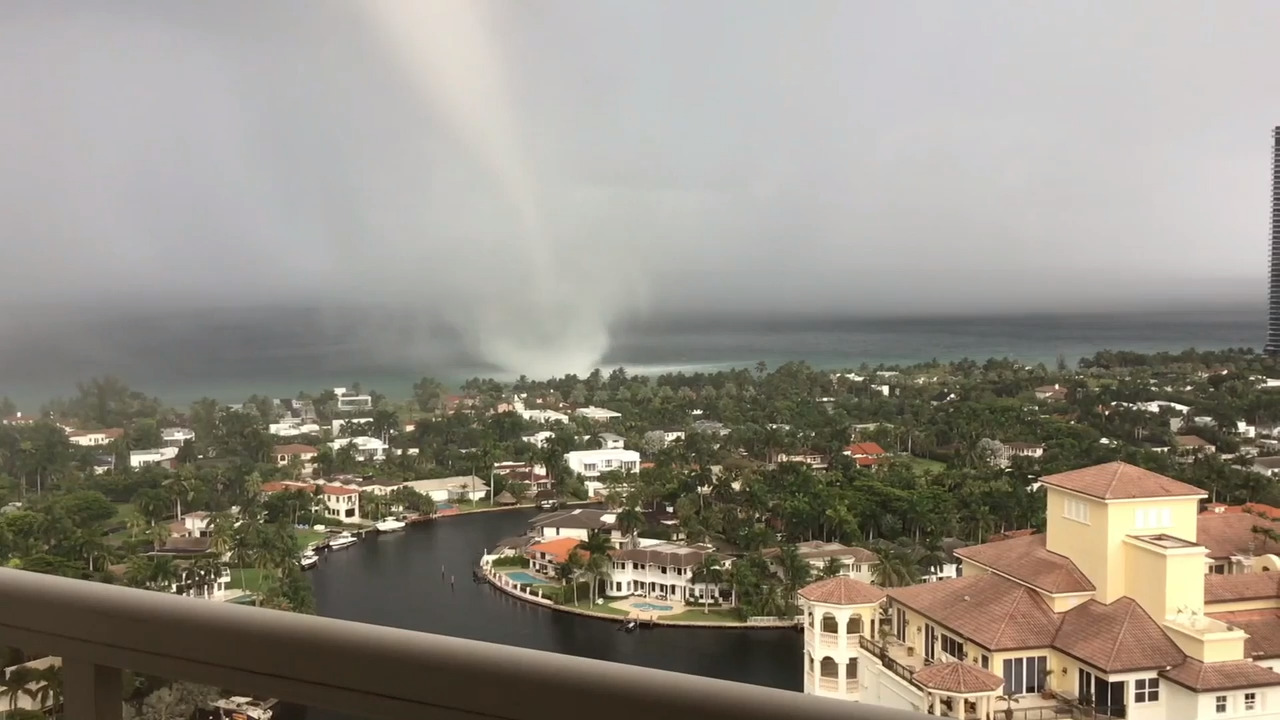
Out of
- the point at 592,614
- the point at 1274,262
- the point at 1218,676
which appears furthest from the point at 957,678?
the point at 592,614

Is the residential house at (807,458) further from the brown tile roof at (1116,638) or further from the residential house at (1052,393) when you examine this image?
the brown tile roof at (1116,638)

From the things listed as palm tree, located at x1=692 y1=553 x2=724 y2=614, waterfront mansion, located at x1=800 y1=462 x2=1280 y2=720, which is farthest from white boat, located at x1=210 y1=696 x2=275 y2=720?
palm tree, located at x1=692 y1=553 x2=724 y2=614

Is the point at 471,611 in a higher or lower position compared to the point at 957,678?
lower

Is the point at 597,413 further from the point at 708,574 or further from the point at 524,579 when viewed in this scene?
the point at 524,579

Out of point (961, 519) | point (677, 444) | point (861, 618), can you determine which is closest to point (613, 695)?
point (861, 618)

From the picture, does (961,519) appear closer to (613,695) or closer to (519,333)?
(519,333)

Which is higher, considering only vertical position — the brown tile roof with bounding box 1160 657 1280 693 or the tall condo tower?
the tall condo tower

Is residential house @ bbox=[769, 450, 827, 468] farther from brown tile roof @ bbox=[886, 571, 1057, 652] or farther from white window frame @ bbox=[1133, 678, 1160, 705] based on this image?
white window frame @ bbox=[1133, 678, 1160, 705]
